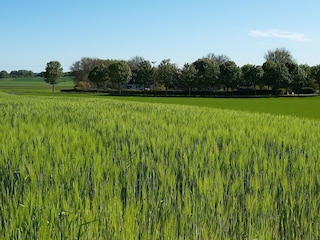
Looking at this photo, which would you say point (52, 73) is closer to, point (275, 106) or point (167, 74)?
point (167, 74)

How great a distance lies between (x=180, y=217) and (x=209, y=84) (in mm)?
110611

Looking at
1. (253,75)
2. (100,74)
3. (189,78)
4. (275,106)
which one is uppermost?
(100,74)

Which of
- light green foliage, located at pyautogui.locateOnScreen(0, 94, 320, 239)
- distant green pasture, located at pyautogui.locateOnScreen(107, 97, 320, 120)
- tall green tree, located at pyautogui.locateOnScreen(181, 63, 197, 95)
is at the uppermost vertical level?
tall green tree, located at pyautogui.locateOnScreen(181, 63, 197, 95)

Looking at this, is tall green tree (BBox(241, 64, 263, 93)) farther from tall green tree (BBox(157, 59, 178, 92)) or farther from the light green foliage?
the light green foliage

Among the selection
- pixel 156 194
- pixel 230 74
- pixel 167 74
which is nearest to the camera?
pixel 156 194

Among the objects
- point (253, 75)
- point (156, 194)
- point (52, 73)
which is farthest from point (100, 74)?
point (156, 194)

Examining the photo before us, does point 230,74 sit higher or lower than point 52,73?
lower

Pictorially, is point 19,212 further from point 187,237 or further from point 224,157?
point 224,157

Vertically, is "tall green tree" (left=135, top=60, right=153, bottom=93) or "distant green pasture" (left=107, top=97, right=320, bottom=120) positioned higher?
"tall green tree" (left=135, top=60, right=153, bottom=93)

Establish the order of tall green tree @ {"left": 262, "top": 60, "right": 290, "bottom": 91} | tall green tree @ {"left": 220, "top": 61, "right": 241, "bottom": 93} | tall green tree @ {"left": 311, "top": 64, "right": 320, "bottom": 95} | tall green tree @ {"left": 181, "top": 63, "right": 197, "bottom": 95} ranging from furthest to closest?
1. tall green tree @ {"left": 181, "top": 63, "right": 197, "bottom": 95}
2. tall green tree @ {"left": 311, "top": 64, "right": 320, "bottom": 95}
3. tall green tree @ {"left": 220, "top": 61, "right": 241, "bottom": 93}
4. tall green tree @ {"left": 262, "top": 60, "right": 290, "bottom": 91}

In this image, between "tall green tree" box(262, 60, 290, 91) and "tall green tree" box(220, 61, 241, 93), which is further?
"tall green tree" box(220, 61, 241, 93)

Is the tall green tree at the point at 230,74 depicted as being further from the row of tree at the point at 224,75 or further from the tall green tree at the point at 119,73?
the tall green tree at the point at 119,73

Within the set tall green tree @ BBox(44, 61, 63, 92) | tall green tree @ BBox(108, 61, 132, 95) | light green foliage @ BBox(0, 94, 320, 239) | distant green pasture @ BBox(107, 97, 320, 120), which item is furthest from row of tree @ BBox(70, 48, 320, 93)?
light green foliage @ BBox(0, 94, 320, 239)

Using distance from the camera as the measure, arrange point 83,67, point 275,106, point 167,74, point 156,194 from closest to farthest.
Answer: point 156,194, point 275,106, point 167,74, point 83,67
